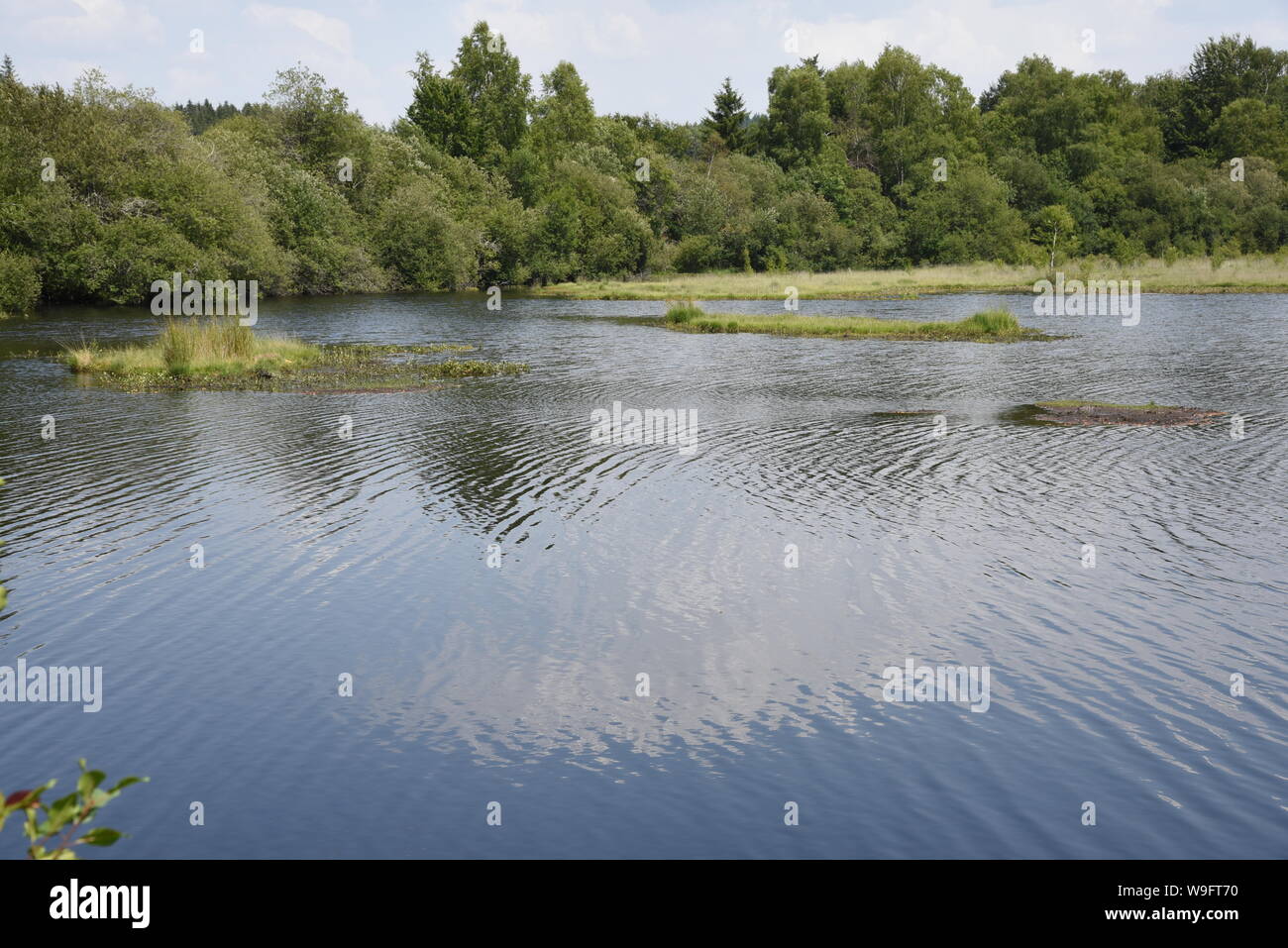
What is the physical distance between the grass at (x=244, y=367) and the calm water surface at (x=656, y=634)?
8.82 meters

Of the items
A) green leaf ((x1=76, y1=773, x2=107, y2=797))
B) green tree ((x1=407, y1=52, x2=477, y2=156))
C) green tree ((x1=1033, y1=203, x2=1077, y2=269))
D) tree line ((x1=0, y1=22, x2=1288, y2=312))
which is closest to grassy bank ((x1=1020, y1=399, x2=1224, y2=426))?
green leaf ((x1=76, y1=773, x2=107, y2=797))

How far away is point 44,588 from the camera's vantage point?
48.8 feet

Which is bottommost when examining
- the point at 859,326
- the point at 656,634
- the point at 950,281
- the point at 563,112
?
the point at 656,634

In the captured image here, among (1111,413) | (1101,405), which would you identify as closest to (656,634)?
(1111,413)

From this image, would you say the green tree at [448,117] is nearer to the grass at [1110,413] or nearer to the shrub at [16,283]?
the shrub at [16,283]

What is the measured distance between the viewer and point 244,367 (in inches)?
1555

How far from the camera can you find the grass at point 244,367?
3731 cm

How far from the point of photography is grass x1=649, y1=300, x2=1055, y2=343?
Result: 5394 centimetres

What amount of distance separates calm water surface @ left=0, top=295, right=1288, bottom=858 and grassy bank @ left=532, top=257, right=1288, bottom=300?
6239cm

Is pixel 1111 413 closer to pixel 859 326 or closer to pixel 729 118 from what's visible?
pixel 859 326

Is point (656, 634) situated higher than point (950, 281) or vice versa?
point (950, 281)

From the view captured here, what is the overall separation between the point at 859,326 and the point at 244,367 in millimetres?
30696

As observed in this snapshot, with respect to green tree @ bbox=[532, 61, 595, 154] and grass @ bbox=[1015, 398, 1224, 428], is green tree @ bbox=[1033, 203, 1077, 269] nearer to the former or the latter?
green tree @ bbox=[532, 61, 595, 154]
